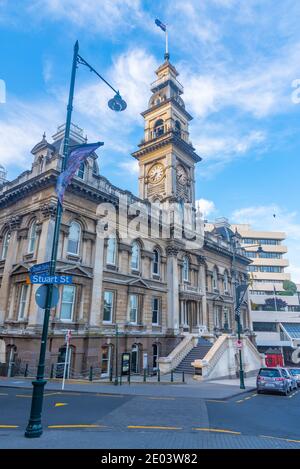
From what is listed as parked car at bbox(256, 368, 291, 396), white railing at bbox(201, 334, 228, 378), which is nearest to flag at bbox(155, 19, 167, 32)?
white railing at bbox(201, 334, 228, 378)

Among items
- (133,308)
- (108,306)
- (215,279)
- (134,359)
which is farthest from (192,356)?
(215,279)

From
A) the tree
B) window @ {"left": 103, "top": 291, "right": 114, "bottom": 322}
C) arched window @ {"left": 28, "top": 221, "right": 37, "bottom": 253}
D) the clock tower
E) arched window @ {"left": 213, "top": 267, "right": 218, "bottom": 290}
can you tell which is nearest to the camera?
arched window @ {"left": 28, "top": 221, "right": 37, "bottom": 253}

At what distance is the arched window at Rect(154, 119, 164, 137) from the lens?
41.7 metres

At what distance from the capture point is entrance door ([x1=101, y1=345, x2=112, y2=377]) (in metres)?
23.1

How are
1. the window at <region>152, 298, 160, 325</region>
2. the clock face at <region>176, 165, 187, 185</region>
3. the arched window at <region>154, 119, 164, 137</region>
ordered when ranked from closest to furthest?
the window at <region>152, 298, 160, 325</region> → the clock face at <region>176, 165, 187, 185</region> → the arched window at <region>154, 119, 164, 137</region>

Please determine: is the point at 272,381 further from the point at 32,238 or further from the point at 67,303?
the point at 32,238

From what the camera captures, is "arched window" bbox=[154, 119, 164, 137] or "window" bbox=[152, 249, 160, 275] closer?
"window" bbox=[152, 249, 160, 275]

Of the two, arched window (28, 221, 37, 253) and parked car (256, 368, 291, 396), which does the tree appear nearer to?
parked car (256, 368, 291, 396)

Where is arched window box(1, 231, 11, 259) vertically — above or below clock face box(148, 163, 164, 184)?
below

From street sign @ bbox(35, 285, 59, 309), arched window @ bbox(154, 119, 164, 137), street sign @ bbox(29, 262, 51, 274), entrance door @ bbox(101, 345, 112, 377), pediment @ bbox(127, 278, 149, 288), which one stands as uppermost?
arched window @ bbox(154, 119, 164, 137)

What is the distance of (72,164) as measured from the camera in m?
10.0

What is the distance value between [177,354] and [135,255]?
353 inches

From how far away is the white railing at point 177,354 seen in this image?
25.0 metres

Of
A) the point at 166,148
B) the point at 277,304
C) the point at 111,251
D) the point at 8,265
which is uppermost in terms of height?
the point at 166,148
